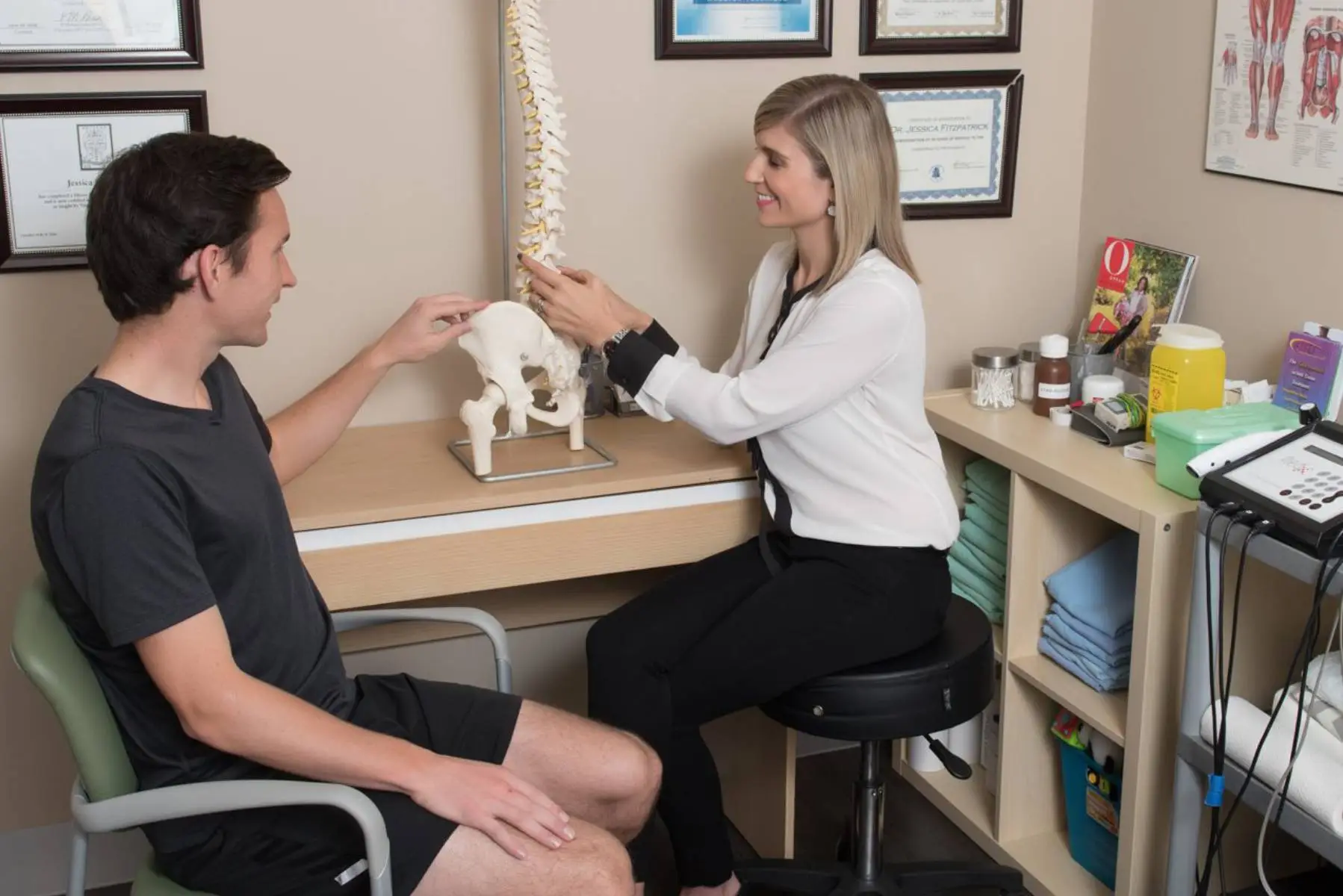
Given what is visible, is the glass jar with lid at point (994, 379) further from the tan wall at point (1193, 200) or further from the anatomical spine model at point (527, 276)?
the anatomical spine model at point (527, 276)

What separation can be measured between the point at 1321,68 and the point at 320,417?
59.5 inches

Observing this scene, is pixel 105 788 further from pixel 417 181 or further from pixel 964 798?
pixel 964 798

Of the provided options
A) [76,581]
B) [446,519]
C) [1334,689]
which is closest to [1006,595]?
[1334,689]

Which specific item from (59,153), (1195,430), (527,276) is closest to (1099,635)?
(1195,430)

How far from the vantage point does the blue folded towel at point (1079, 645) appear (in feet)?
7.22

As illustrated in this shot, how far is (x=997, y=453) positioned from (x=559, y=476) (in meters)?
0.68

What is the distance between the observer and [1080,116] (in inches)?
108

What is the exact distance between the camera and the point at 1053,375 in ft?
7.84

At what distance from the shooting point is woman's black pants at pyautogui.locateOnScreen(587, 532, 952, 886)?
2.01m

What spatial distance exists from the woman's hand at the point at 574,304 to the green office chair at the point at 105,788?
2.67ft

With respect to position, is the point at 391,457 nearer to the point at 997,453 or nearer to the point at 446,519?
the point at 446,519

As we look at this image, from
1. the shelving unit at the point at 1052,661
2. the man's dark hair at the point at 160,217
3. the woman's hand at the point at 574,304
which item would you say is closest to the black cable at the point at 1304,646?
the shelving unit at the point at 1052,661

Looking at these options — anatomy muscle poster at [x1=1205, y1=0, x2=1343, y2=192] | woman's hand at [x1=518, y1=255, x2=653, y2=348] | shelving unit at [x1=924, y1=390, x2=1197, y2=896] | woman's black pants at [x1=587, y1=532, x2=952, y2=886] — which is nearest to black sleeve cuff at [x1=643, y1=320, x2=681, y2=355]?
woman's hand at [x1=518, y1=255, x2=653, y2=348]

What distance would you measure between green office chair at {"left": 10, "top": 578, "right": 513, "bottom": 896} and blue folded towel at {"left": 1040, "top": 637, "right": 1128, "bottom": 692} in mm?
1186
